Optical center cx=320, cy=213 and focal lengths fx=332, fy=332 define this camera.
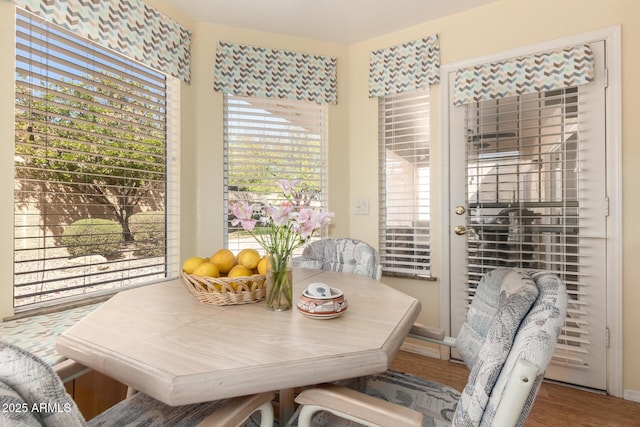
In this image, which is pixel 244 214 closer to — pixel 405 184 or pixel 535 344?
pixel 535 344

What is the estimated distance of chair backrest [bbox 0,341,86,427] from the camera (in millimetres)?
480

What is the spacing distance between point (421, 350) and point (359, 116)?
1.99 meters

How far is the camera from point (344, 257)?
78.0 inches

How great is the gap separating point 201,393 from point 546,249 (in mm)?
2261

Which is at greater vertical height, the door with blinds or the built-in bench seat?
the door with blinds

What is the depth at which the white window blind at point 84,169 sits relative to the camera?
5.37 ft

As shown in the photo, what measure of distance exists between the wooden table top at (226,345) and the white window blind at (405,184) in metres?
1.38

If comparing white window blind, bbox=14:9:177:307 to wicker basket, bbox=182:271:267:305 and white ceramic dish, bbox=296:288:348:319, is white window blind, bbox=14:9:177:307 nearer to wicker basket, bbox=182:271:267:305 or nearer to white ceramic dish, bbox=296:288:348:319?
wicker basket, bbox=182:271:267:305

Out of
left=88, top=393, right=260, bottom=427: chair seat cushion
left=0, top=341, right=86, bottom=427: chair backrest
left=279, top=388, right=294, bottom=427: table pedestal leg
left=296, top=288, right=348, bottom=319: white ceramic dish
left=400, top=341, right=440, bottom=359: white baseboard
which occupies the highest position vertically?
left=0, top=341, right=86, bottom=427: chair backrest

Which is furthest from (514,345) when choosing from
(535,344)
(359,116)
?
(359,116)

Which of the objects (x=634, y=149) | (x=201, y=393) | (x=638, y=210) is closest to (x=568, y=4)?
(x=634, y=149)

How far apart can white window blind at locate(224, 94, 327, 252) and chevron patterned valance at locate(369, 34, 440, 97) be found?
0.51 m

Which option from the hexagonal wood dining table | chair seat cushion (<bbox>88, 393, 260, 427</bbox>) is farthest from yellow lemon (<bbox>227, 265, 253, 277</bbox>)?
chair seat cushion (<bbox>88, 393, 260, 427</bbox>)

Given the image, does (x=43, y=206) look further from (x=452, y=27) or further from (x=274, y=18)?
(x=452, y=27)
